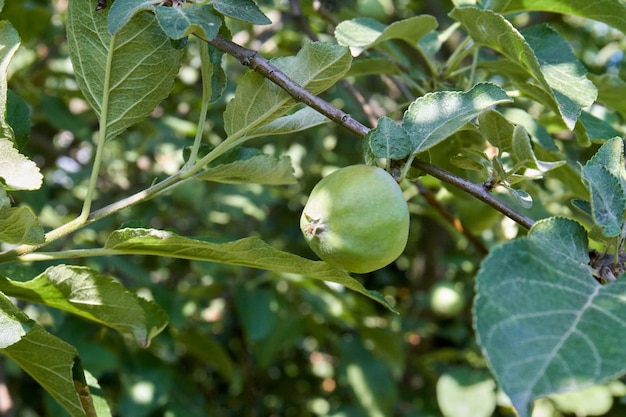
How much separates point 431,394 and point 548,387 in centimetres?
199

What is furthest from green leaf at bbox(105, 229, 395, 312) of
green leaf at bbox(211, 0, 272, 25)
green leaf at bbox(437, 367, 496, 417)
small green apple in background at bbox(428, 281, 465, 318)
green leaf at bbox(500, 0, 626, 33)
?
small green apple in background at bbox(428, 281, 465, 318)

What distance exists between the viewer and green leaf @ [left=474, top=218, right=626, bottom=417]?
498mm

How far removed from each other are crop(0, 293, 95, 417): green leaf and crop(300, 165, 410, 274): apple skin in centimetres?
34

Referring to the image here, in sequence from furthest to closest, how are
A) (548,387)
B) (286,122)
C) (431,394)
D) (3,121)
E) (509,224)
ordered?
(431,394), (509,224), (286,122), (3,121), (548,387)

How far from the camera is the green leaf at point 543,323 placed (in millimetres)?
498

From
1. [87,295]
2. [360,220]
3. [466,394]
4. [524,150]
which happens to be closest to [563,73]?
[524,150]

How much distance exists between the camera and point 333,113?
79cm

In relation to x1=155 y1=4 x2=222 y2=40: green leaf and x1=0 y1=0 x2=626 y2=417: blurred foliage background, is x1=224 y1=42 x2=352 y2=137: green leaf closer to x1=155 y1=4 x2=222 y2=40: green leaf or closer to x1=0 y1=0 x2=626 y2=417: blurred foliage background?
x1=155 y1=4 x2=222 y2=40: green leaf

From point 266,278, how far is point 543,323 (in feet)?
5.55

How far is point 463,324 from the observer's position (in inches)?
98.3

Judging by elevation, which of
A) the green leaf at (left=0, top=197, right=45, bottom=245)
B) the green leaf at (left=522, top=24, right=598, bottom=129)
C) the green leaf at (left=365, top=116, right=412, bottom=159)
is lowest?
the green leaf at (left=0, top=197, right=45, bottom=245)

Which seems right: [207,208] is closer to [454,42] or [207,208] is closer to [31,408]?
[31,408]

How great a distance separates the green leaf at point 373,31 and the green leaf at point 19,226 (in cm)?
49

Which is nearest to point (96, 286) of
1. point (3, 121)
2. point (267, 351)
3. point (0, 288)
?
point (0, 288)
